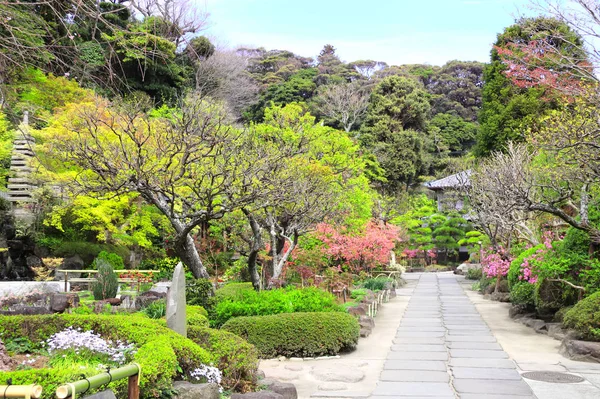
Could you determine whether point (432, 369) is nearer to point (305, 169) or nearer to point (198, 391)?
point (198, 391)

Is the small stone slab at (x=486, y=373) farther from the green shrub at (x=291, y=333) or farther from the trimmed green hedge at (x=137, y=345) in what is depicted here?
the trimmed green hedge at (x=137, y=345)

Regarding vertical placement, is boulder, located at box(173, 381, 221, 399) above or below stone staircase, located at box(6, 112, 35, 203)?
below

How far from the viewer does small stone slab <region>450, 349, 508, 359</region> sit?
29.3ft

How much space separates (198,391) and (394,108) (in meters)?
32.9

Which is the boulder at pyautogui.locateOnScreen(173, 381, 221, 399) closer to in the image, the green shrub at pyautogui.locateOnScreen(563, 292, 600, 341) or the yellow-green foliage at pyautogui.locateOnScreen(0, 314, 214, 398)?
the yellow-green foliage at pyautogui.locateOnScreen(0, 314, 214, 398)

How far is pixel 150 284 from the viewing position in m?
17.5

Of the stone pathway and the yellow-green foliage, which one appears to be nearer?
the yellow-green foliage

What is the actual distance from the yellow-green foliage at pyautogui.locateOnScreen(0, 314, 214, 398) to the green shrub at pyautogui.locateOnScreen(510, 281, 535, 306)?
31.3 ft

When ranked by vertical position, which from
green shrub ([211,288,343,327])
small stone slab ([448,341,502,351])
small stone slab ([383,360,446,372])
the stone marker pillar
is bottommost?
small stone slab ([448,341,502,351])

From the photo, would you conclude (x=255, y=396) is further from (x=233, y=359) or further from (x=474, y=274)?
(x=474, y=274)

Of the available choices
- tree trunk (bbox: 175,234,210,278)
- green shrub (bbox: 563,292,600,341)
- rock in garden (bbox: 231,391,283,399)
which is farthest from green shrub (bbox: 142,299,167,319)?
green shrub (bbox: 563,292,600,341)

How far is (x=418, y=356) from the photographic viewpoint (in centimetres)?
894

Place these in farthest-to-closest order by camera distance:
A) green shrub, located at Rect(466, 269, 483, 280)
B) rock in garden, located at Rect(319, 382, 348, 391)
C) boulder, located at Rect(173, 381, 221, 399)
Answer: green shrub, located at Rect(466, 269, 483, 280) → rock in garden, located at Rect(319, 382, 348, 391) → boulder, located at Rect(173, 381, 221, 399)

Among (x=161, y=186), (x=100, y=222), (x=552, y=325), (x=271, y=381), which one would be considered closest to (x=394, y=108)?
(x=100, y=222)
